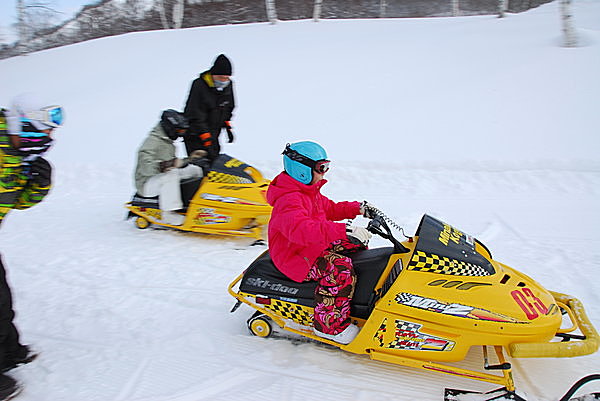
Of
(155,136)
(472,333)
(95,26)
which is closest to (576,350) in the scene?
(472,333)

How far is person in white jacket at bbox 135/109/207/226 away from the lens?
5.80 m

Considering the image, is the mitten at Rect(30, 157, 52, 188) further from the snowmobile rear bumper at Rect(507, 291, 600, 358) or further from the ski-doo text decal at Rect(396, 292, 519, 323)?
the snowmobile rear bumper at Rect(507, 291, 600, 358)

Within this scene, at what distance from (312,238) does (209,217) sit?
9.62 feet

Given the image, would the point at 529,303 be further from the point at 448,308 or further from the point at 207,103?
the point at 207,103

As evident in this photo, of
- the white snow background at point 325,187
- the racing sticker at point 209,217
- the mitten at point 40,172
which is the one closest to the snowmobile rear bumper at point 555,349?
the white snow background at point 325,187

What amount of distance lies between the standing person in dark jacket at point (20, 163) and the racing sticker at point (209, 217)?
2.51m

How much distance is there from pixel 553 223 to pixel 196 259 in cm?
438

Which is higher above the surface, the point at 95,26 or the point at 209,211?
the point at 95,26

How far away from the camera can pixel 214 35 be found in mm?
17297

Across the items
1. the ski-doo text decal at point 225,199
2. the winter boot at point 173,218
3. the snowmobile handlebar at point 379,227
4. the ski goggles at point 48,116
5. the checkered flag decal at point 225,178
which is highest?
the ski goggles at point 48,116

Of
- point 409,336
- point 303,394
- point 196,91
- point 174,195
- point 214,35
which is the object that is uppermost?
point 214,35

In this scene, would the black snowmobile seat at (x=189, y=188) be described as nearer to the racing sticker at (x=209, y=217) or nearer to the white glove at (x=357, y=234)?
the racing sticker at (x=209, y=217)

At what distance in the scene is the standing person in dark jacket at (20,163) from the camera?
9.80 feet

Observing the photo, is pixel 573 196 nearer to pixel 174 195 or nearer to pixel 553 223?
pixel 553 223
